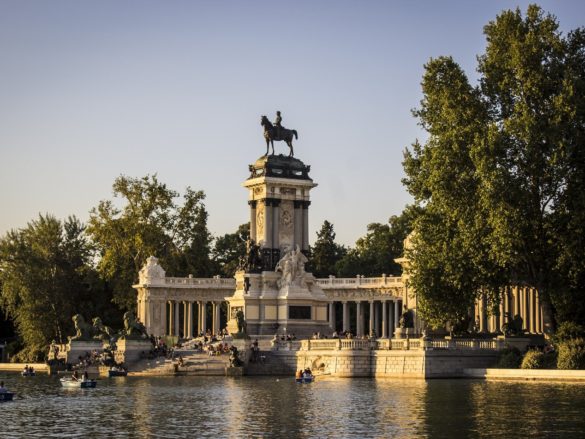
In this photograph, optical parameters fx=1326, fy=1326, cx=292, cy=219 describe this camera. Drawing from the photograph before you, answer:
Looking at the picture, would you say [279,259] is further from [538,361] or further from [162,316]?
[538,361]

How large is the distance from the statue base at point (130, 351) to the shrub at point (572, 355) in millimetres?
30659

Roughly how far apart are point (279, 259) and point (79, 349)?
49.6 ft

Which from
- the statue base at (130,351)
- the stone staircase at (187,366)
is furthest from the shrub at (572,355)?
the statue base at (130,351)

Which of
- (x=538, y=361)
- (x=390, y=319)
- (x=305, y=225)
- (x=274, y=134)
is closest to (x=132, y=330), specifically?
(x=305, y=225)

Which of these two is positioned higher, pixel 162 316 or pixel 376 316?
pixel 376 316

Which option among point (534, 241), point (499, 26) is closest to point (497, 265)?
point (534, 241)

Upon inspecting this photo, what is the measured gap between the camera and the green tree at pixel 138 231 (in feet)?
361

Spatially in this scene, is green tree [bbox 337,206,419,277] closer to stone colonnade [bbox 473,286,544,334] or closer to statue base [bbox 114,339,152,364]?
stone colonnade [bbox 473,286,544,334]

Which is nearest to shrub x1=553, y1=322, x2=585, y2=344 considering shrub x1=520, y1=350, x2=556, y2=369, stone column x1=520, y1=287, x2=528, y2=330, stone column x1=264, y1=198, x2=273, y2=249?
shrub x1=520, y1=350, x2=556, y2=369

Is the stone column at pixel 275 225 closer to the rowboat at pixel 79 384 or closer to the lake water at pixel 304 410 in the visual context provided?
the lake water at pixel 304 410

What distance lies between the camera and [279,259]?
92.8 metres

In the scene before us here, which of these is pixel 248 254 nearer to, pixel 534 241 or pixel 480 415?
pixel 534 241

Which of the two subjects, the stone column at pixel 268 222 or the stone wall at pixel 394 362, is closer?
the stone wall at pixel 394 362

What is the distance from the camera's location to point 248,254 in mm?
92500
